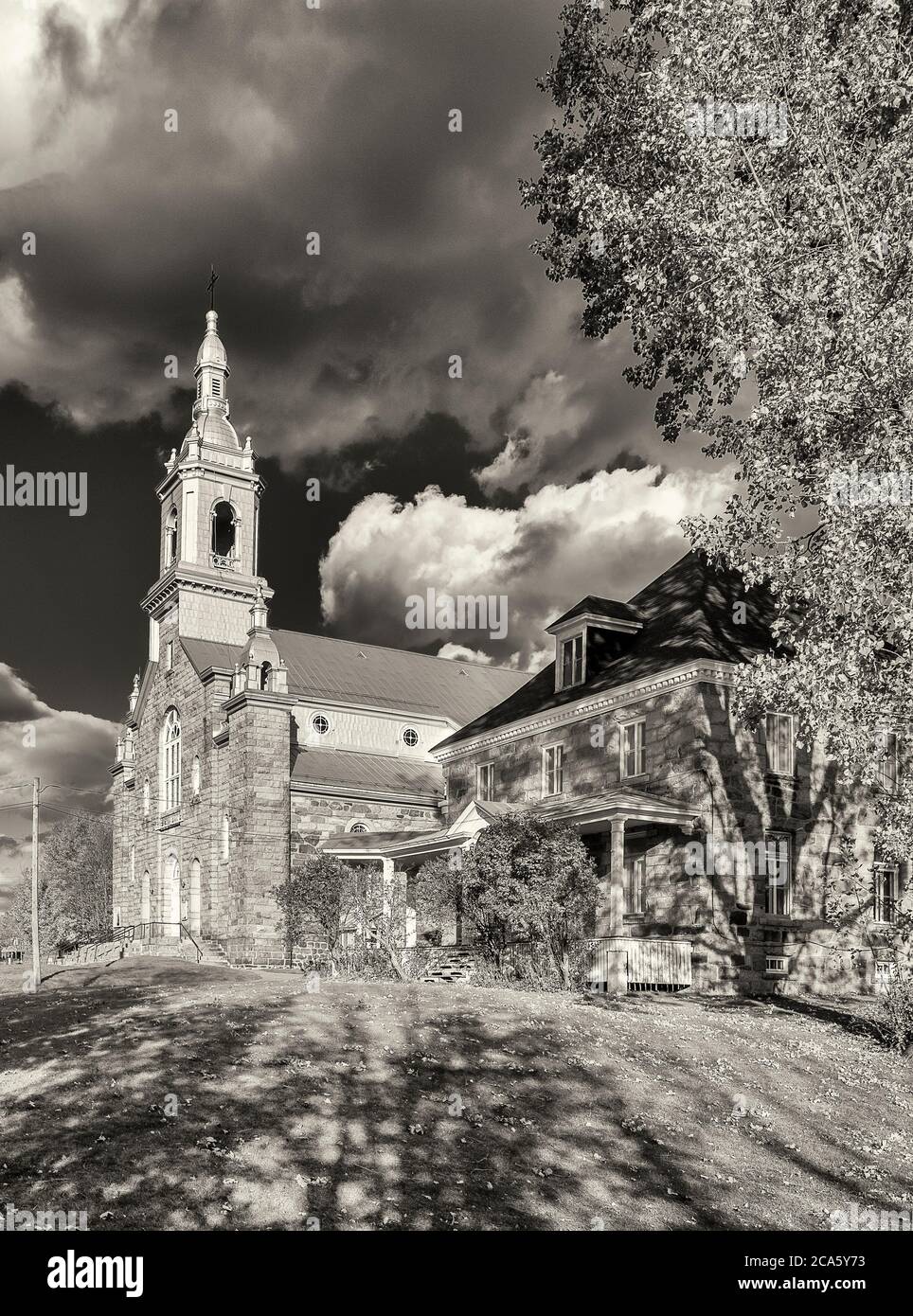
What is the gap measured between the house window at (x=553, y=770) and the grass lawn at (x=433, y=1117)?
12.6 m

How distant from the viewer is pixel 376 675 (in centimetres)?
5156

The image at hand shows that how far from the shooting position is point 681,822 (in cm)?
2516

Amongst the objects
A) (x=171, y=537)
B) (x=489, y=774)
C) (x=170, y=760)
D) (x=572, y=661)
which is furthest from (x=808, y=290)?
(x=171, y=537)

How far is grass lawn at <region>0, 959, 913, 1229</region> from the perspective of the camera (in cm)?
918

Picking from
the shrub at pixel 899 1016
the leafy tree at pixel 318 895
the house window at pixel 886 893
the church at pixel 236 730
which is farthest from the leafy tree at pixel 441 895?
the church at pixel 236 730

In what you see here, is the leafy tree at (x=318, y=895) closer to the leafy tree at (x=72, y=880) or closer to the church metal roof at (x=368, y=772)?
the church metal roof at (x=368, y=772)

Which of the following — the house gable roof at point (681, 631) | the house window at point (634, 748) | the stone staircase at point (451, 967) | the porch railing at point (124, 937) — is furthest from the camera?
the porch railing at point (124, 937)

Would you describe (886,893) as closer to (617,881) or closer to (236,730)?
(617,881)

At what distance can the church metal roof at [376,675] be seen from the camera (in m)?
47.1

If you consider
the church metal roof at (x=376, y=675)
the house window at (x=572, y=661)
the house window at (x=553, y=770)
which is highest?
the church metal roof at (x=376, y=675)

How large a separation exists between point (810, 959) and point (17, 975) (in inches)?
801

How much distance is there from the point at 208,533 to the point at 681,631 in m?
25.7

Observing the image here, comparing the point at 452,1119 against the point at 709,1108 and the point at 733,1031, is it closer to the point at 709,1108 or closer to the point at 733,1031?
the point at 709,1108
